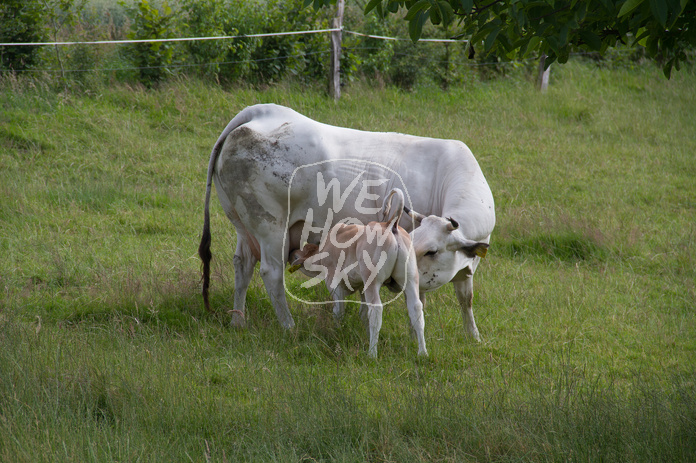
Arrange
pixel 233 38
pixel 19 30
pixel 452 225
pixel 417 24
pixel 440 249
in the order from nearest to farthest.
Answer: pixel 417 24, pixel 452 225, pixel 440 249, pixel 19 30, pixel 233 38

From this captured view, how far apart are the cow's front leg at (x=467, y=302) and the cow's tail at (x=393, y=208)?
785 millimetres

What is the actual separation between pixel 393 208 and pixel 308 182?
0.79 m

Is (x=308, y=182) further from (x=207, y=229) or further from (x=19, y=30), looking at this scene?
(x=19, y=30)

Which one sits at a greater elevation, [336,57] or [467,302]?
[336,57]

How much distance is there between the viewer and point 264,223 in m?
5.43

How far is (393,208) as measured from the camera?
5.02m

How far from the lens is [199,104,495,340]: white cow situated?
17.7 feet

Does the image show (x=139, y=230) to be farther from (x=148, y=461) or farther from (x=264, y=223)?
(x=148, y=461)

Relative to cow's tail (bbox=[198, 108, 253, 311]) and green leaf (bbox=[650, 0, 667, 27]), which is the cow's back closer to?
cow's tail (bbox=[198, 108, 253, 311])

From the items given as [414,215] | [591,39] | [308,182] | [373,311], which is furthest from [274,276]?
[591,39]

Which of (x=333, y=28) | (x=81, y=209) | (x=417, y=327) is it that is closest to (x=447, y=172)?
(x=417, y=327)

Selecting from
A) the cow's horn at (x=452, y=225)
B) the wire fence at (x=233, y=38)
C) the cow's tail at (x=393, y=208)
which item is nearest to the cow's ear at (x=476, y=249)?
the cow's horn at (x=452, y=225)

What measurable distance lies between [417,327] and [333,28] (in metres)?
7.99

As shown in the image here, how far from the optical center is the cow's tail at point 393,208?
4637 mm
